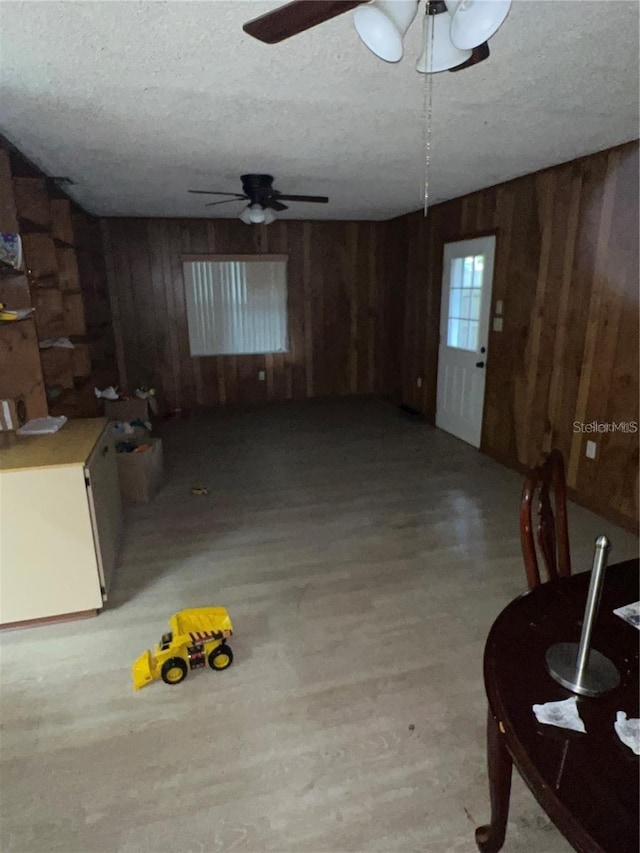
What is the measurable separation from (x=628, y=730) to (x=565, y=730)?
0.11 meters

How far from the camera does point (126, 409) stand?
16.3ft

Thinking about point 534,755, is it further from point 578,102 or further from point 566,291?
point 566,291

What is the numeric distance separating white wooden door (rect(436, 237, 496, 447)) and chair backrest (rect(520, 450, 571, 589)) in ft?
10.6

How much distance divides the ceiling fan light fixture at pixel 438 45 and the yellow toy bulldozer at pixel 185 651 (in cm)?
219

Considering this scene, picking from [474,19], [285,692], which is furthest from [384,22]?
[285,692]

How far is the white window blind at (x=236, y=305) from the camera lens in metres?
6.11

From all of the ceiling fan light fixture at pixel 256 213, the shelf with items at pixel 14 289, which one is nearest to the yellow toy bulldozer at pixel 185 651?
the shelf with items at pixel 14 289

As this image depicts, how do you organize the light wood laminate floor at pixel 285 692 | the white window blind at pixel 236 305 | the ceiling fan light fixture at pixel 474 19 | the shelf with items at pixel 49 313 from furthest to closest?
1. the white window blind at pixel 236 305
2. the shelf with items at pixel 49 313
3. the light wood laminate floor at pixel 285 692
4. the ceiling fan light fixture at pixel 474 19

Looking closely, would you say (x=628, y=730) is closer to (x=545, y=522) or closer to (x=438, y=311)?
(x=545, y=522)

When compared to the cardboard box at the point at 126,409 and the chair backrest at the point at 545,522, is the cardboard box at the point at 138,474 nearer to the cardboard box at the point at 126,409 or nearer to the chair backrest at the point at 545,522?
the cardboard box at the point at 126,409

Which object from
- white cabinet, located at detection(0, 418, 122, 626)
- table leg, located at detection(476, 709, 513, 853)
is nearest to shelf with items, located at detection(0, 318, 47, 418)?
white cabinet, located at detection(0, 418, 122, 626)

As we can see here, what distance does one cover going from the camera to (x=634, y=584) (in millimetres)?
1321

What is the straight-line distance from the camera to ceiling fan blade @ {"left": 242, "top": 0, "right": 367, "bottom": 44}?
3.69 feet

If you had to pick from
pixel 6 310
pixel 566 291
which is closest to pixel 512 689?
pixel 6 310
